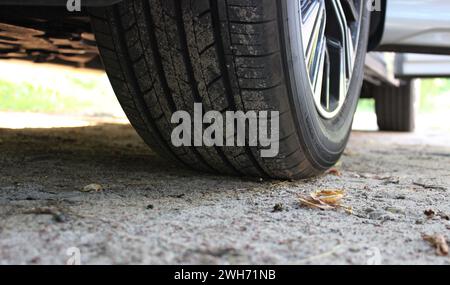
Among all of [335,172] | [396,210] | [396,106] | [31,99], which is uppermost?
[396,210]

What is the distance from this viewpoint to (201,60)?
4.56ft

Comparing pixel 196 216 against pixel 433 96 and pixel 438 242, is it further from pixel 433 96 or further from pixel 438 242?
pixel 433 96

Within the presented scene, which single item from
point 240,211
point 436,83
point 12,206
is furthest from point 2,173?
point 436,83

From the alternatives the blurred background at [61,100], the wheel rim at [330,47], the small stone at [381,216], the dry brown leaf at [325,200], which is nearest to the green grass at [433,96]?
the blurred background at [61,100]

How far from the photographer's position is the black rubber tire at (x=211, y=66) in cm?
134

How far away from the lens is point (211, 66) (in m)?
1.39

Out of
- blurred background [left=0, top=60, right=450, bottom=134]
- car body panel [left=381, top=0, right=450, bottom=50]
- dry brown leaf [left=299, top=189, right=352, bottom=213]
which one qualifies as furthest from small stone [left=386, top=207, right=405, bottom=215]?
blurred background [left=0, top=60, right=450, bottom=134]

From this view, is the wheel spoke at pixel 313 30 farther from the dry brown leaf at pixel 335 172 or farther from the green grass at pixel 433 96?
the green grass at pixel 433 96

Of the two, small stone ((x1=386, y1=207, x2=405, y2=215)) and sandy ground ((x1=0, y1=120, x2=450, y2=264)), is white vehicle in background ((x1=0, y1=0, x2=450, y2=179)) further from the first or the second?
small stone ((x1=386, y1=207, x2=405, y2=215))

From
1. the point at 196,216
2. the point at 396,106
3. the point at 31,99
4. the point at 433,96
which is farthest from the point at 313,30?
the point at 433,96

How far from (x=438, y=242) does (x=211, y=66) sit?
0.71 m

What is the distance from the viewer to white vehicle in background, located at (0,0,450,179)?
1346mm

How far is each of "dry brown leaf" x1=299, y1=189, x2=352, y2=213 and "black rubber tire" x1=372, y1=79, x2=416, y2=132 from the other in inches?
172
